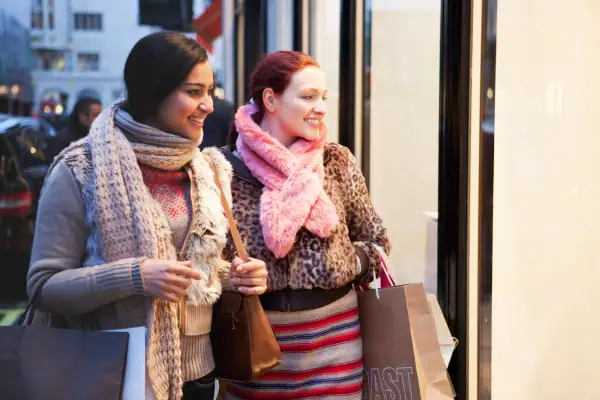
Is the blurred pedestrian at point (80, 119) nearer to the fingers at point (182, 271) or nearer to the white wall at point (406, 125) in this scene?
the white wall at point (406, 125)

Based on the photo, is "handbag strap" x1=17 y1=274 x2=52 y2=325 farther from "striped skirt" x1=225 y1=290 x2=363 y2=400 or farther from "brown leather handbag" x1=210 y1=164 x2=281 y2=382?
"striped skirt" x1=225 y1=290 x2=363 y2=400

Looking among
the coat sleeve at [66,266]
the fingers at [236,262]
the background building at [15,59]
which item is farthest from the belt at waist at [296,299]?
the background building at [15,59]

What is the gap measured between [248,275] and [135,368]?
0.38m

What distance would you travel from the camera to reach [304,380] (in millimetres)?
2123

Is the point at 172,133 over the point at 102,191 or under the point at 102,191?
over

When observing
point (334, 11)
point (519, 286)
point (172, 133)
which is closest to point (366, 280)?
point (519, 286)

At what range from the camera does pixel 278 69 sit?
2215 millimetres

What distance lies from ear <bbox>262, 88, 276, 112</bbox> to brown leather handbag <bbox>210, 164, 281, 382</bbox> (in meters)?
0.38

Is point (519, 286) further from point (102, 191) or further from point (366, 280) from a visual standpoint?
point (102, 191)

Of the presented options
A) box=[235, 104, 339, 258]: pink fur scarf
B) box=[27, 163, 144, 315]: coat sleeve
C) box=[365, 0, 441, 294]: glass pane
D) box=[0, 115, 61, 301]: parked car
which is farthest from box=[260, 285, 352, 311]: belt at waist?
box=[0, 115, 61, 301]: parked car

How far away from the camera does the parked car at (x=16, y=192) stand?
4266 mm

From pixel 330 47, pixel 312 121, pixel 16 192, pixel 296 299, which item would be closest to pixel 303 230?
pixel 296 299

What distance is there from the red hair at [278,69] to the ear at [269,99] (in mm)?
11

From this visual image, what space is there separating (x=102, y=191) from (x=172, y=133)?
8.9 inches
